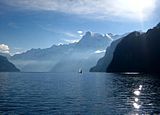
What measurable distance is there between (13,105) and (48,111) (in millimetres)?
13808

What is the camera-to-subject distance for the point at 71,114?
6962 cm

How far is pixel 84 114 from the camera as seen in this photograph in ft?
228

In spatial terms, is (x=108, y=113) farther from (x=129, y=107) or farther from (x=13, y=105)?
(x=13, y=105)

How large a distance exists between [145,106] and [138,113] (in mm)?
11565

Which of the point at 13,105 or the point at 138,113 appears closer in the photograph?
the point at 138,113

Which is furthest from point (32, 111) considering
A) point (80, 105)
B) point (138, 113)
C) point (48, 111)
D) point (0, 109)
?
point (138, 113)

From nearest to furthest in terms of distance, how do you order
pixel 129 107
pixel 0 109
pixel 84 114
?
1. pixel 84 114
2. pixel 0 109
3. pixel 129 107

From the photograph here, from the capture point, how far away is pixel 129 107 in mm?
80688

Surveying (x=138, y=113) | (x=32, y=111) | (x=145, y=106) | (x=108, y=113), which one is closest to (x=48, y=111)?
(x=32, y=111)

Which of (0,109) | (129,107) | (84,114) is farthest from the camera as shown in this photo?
A: (129,107)

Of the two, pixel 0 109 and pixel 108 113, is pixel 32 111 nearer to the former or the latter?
pixel 0 109

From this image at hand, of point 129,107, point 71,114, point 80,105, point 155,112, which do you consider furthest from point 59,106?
point 155,112

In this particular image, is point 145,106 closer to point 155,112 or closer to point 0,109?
point 155,112

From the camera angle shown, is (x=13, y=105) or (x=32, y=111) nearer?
(x=32, y=111)
